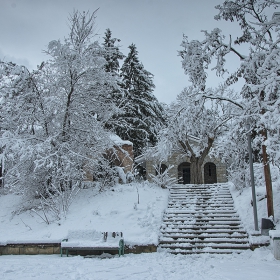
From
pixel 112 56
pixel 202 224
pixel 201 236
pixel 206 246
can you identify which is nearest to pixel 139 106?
pixel 112 56

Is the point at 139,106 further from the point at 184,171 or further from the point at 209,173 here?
the point at 209,173

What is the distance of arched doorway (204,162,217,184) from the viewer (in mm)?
27781

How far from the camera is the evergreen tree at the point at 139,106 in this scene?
2778 cm

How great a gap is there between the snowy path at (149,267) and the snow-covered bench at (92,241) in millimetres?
373

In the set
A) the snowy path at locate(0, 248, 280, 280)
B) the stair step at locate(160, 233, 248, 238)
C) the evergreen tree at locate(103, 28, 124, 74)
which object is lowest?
the snowy path at locate(0, 248, 280, 280)

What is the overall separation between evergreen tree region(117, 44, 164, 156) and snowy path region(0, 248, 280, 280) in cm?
1851

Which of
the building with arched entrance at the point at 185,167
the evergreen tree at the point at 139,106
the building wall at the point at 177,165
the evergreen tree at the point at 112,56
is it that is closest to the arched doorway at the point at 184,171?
the building with arched entrance at the point at 185,167

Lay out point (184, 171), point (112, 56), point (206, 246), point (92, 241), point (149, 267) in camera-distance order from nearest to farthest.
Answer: point (149, 267) < point (92, 241) < point (206, 246) < point (184, 171) < point (112, 56)

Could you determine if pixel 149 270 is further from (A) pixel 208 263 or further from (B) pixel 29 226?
(B) pixel 29 226

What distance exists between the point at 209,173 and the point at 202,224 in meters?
17.0

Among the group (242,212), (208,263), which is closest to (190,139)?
(242,212)

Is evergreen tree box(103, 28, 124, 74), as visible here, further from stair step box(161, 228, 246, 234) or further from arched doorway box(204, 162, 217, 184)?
stair step box(161, 228, 246, 234)

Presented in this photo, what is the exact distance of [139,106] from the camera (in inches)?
1123

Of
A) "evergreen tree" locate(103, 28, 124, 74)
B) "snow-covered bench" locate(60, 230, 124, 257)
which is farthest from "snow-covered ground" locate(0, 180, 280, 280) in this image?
"evergreen tree" locate(103, 28, 124, 74)
